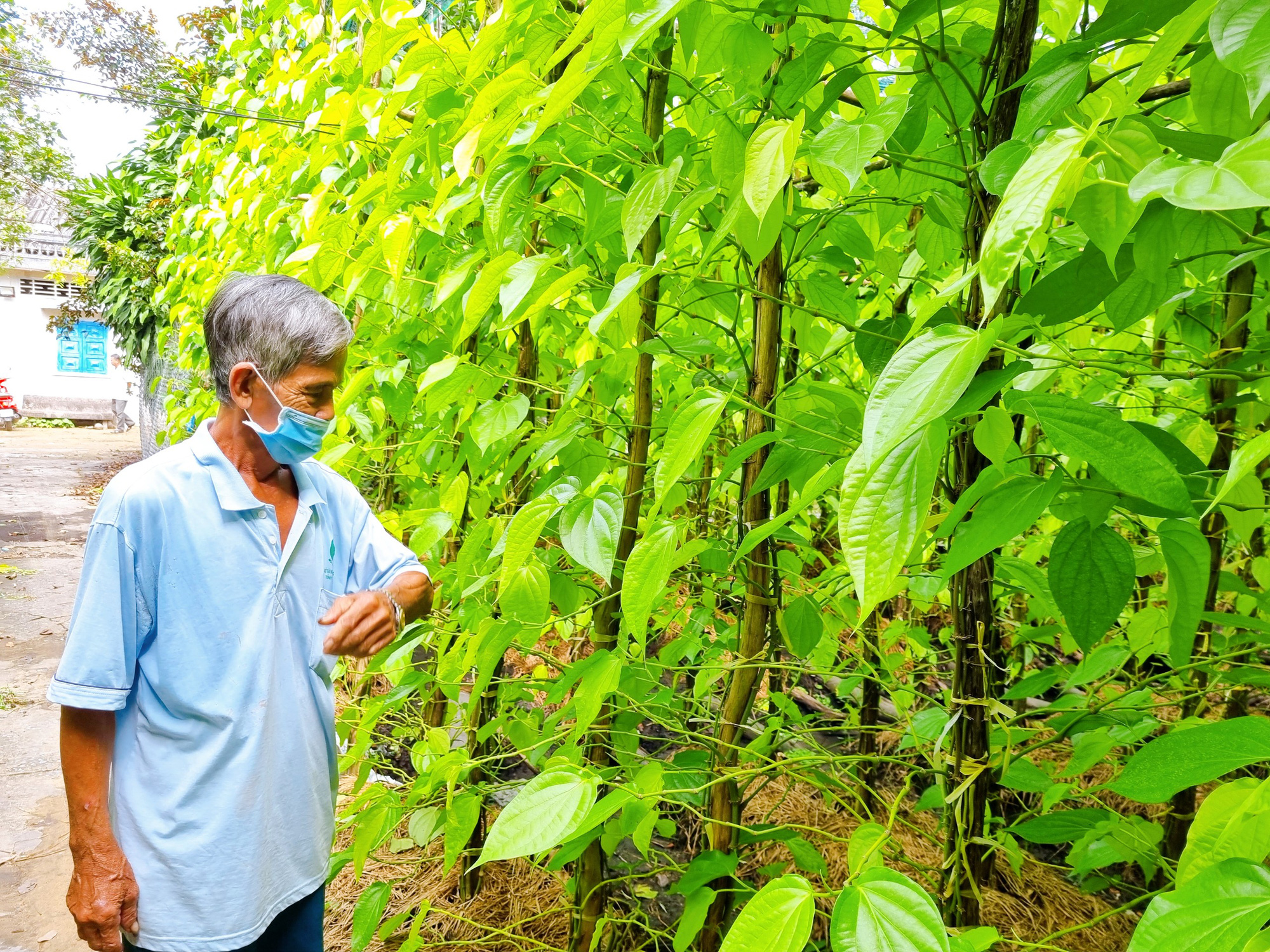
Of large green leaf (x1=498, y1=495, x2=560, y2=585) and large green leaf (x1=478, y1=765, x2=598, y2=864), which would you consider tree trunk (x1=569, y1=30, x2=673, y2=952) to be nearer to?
large green leaf (x1=498, y1=495, x2=560, y2=585)

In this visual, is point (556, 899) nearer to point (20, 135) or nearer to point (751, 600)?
point (751, 600)

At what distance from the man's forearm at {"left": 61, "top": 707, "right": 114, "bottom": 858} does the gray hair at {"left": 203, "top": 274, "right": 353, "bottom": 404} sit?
1.71 feet

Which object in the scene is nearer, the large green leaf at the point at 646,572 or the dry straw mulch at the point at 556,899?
the large green leaf at the point at 646,572

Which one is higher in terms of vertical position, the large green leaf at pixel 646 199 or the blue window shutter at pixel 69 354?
the large green leaf at pixel 646 199

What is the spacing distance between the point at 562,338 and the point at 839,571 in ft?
3.45

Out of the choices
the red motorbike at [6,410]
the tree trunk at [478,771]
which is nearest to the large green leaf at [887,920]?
the tree trunk at [478,771]

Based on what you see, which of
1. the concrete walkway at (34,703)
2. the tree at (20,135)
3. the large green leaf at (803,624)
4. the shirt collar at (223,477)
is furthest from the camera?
the tree at (20,135)

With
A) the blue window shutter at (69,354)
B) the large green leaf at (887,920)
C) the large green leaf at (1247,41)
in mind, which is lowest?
the blue window shutter at (69,354)

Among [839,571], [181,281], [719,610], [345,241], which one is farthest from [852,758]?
[181,281]

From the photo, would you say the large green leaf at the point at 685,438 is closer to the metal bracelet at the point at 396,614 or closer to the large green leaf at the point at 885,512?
the large green leaf at the point at 885,512

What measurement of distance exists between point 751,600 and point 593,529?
12.1 inches

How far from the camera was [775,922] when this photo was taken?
62cm

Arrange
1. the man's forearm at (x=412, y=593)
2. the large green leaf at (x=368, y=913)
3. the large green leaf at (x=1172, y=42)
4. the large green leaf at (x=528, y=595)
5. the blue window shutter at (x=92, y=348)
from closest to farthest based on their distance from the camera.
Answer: the large green leaf at (x=1172, y=42) < the large green leaf at (x=528, y=595) < the large green leaf at (x=368, y=913) < the man's forearm at (x=412, y=593) < the blue window shutter at (x=92, y=348)

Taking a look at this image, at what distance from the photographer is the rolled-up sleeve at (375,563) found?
163 centimetres
